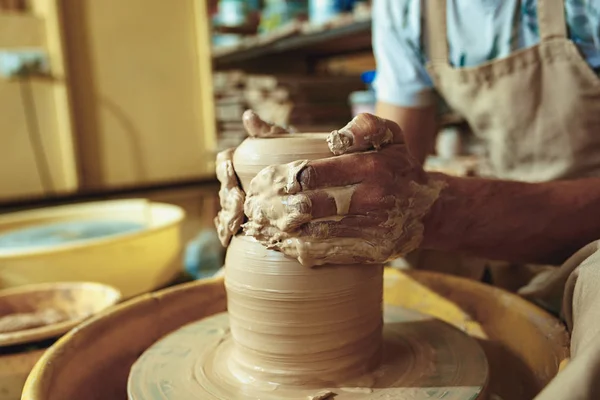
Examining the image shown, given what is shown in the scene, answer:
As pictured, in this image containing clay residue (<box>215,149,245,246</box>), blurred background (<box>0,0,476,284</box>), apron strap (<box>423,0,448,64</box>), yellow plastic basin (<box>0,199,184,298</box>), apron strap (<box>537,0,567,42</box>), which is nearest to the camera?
clay residue (<box>215,149,245,246</box>)

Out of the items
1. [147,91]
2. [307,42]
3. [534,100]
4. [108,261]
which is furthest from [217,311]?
[147,91]

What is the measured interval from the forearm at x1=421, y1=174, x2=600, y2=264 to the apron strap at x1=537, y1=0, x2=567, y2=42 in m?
0.39

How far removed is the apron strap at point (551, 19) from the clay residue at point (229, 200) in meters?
0.89

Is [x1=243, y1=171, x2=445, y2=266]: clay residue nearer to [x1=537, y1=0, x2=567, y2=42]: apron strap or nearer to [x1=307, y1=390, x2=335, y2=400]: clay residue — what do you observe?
[x1=307, y1=390, x2=335, y2=400]: clay residue

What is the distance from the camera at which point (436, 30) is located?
1.50 meters

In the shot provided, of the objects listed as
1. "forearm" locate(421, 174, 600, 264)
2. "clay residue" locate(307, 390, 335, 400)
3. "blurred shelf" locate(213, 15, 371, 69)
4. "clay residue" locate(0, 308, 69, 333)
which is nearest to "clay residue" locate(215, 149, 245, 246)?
"clay residue" locate(307, 390, 335, 400)

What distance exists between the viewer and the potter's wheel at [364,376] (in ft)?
3.05

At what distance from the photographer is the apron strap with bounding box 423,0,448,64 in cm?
147

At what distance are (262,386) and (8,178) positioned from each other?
354 centimetres

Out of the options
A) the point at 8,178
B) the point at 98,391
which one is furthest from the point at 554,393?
the point at 8,178

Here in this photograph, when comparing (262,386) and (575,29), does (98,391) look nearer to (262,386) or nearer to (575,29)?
(262,386)

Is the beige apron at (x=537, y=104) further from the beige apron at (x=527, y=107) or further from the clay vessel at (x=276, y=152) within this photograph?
the clay vessel at (x=276, y=152)

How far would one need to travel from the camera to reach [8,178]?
379 cm

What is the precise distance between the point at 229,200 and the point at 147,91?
11.9ft
